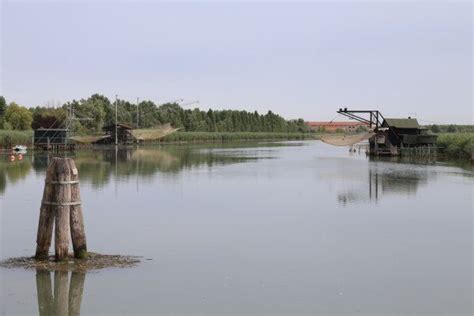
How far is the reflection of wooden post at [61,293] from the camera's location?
821 cm

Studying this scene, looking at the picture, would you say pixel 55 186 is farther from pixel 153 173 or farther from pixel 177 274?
pixel 153 173

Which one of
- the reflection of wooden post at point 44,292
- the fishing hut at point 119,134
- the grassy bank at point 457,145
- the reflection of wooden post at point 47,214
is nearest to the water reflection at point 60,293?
the reflection of wooden post at point 44,292

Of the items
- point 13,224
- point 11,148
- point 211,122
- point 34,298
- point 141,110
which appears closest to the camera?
point 34,298

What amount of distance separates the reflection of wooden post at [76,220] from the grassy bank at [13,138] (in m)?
43.9

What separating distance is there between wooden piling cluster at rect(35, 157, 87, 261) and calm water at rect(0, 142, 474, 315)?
24.5 inches

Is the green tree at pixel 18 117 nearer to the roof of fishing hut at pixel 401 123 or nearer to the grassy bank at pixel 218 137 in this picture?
the grassy bank at pixel 218 137

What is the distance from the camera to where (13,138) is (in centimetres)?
5206

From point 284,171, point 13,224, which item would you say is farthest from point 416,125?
point 13,224

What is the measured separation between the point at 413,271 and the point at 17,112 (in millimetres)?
64629

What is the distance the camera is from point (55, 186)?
9.38 metres

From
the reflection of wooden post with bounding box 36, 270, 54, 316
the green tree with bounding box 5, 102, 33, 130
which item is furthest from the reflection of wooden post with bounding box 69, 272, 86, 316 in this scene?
the green tree with bounding box 5, 102, 33, 130

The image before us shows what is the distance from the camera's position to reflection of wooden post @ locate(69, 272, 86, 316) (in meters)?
8.23

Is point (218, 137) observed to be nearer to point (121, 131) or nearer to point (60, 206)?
point (121, 131)

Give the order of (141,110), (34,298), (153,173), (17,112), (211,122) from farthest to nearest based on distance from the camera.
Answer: (211,122) < (141,110) < (17,112) < (153,173) < (34,298)
